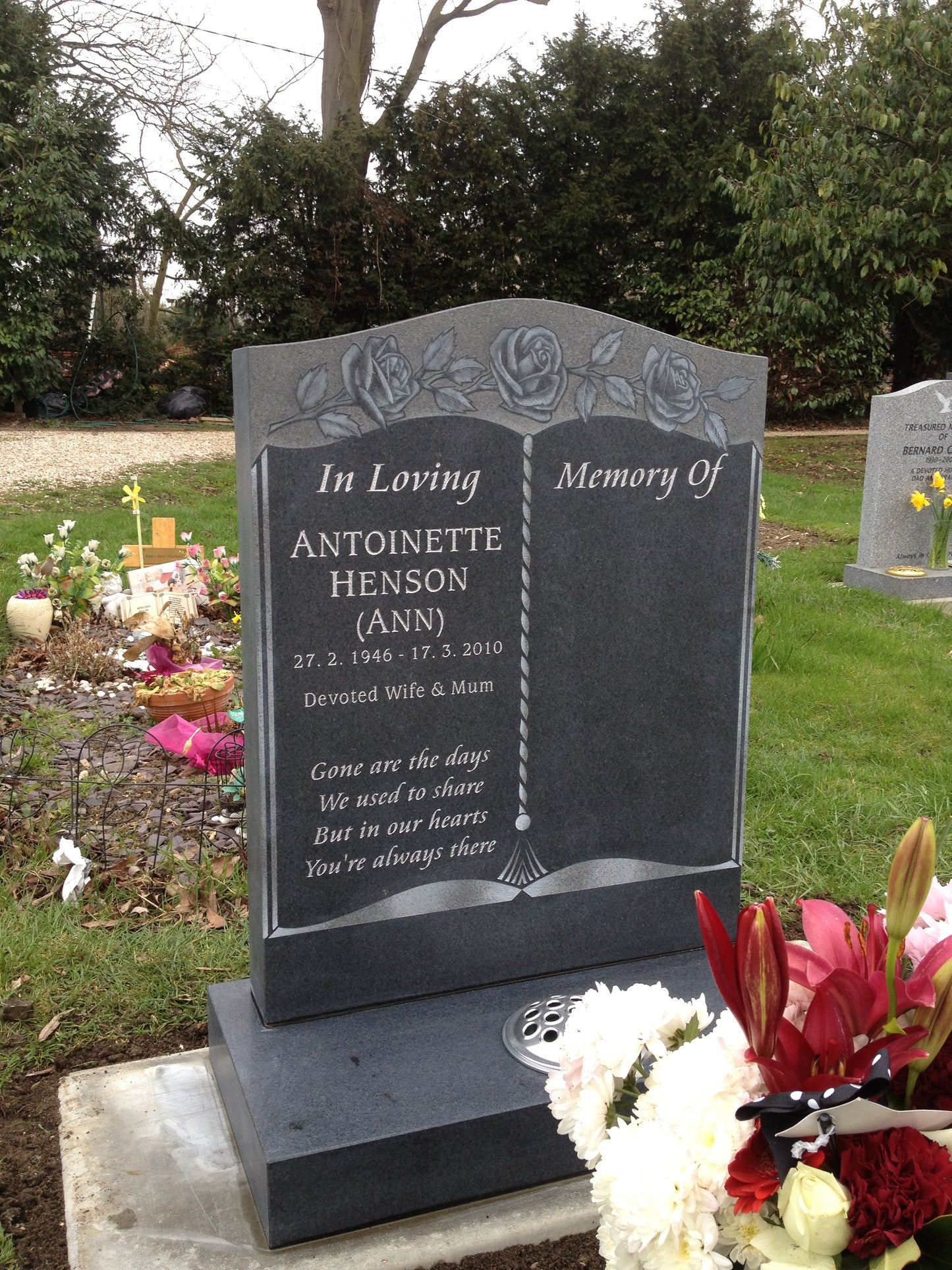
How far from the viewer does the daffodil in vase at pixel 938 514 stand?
8008 mm

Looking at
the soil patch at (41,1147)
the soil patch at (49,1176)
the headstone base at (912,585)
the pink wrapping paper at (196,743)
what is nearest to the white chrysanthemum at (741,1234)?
the soil patch at (49,1176)

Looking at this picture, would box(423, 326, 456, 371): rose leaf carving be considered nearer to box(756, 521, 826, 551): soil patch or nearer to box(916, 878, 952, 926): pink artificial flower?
box(916, 878, 952, 926): pink artificial flower

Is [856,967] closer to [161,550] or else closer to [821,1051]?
[821,1051]

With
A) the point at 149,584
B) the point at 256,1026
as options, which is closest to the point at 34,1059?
the point at 256,1026

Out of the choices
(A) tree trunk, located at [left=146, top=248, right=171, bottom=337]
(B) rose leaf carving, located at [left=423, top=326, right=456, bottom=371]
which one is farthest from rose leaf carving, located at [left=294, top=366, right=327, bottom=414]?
(A) tree trunk, located at [left=146, top=248, right=171, bottom=337]

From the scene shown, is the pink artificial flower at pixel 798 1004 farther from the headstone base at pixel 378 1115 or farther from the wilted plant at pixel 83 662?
the wilted plant at pixel 83 662

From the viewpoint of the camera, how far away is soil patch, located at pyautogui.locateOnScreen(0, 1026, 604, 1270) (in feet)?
6.92

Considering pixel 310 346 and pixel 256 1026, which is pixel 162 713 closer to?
pixel 256 1026

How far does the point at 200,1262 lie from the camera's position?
6.75 feet

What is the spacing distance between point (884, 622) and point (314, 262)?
13.9 m

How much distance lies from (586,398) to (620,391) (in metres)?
0.09

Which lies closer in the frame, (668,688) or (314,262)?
(668,688)

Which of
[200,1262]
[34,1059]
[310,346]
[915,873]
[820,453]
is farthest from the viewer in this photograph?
[820,453]

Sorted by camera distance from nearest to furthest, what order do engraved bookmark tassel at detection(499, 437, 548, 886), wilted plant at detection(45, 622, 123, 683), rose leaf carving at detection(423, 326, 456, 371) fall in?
1. rose leaf carving at detection(423, 326, 456, 371)
2. engraved bookmark tassel at detection(499, 437, 548, 886)
3. wilted plant at detection(45, 622, 123, 683)
